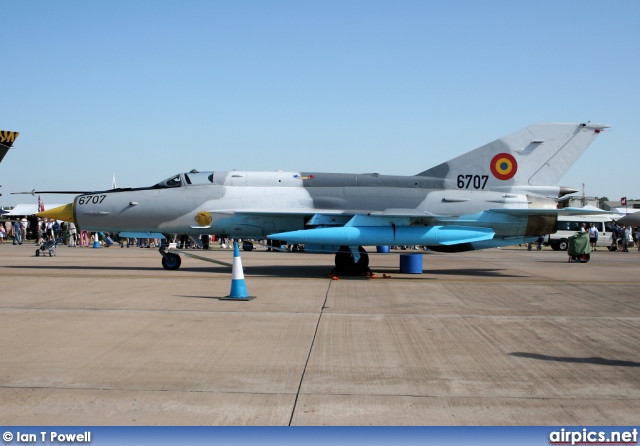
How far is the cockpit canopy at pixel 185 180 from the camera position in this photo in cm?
1714

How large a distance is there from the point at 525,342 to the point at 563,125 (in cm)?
1113

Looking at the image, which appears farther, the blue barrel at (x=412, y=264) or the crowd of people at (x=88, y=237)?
the crowd of people at (x=88, y=237)

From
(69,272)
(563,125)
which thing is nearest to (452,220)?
(563,125)

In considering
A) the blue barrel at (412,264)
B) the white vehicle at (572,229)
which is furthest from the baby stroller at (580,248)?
the white vehicle at (572,229)

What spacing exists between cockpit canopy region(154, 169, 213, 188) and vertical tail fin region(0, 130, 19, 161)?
1405 centimetres

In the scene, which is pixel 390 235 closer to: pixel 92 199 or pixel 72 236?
pixel 92 199

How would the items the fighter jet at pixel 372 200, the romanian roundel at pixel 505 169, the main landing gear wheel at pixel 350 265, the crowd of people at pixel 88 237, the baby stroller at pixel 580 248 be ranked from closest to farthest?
the main landing gear wheel at pixel 350 265 → the fighter jet at pixel 372 200 → the romanian roundel at pixel 505 169 → the baby stroller at pixel 580 248 → the crowd of people at pixel 88 237

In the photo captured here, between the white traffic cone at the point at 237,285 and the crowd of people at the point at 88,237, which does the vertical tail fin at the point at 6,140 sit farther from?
the white traffic cone at the point at 237,285

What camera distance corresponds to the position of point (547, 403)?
17.1 feet

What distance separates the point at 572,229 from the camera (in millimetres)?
40062

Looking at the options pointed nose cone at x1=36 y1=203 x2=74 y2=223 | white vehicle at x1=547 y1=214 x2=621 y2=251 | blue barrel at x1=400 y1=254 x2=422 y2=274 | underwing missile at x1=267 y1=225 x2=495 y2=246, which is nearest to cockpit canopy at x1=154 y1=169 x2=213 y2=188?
pointed nose cone at x1=36 y1=203 x2=74 y2=223

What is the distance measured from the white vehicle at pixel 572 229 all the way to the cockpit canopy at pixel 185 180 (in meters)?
26.0

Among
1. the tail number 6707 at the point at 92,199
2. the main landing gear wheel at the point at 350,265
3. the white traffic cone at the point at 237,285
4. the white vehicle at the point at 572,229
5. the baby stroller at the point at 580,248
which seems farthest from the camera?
the white vehicle at the point at 572,229

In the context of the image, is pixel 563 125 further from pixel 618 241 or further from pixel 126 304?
pixel 618 241
